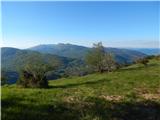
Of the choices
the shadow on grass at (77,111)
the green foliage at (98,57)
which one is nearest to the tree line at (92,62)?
the green foliage at (98,57)

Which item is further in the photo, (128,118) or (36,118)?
(128,118)

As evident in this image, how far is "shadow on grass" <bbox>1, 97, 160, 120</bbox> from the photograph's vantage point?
1202 cm

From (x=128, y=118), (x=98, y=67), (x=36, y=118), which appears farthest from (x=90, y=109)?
(x=98, y=67)

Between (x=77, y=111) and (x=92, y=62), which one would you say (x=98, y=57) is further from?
Result: (x=77, y=111)

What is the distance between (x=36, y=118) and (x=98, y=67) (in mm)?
63812

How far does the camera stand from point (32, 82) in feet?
94.6

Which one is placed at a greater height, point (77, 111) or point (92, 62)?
point (77, 111)

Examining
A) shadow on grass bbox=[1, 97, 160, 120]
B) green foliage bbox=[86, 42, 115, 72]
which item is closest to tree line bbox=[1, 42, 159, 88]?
green foliage bbox=[86, 42, 115, 72]

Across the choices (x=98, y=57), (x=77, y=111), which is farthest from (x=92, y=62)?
(x=77, y=111)

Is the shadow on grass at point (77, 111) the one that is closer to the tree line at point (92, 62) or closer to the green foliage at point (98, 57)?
the tree line at point (92, 62)

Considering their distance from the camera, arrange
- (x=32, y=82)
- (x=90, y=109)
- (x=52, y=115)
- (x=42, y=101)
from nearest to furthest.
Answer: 1. (x=52, y=115)
2. (x=90, y=109)
3. (x=42, y=101)
4. (x=32, y=82)

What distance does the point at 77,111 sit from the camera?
44.4 feet

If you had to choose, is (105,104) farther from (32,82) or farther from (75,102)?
(32,82)

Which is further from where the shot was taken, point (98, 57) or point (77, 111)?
point (98, 57)
